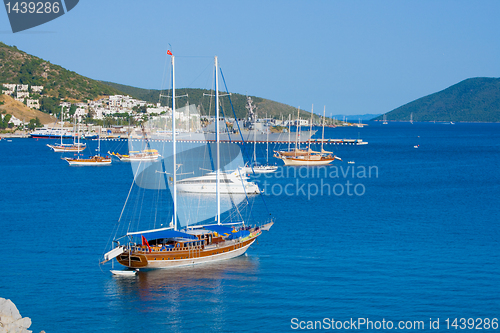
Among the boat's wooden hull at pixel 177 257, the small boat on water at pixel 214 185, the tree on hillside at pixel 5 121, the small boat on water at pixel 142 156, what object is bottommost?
the boat's wooden hull at pixel 177 257

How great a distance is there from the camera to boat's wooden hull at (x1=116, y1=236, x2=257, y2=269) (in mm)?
23422

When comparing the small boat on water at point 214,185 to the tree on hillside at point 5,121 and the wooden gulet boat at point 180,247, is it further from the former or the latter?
the tree on hillside at point 5,121

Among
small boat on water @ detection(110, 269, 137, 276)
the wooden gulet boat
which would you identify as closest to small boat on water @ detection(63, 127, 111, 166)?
the wooden gulet boat

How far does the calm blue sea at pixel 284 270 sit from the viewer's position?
19766 millimetres

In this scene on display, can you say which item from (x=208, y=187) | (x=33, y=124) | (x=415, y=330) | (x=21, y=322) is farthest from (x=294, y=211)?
(x=33, y=124)

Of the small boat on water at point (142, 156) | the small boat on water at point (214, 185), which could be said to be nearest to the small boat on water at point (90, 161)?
the small boat on water at point (142, 156)

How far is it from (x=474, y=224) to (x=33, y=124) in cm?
13969

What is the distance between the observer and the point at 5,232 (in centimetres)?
3125

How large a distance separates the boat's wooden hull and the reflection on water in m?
0.26

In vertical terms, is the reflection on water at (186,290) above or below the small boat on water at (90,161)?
below

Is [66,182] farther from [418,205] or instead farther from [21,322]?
[21,322]

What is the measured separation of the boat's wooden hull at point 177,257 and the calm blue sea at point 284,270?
0.45 m

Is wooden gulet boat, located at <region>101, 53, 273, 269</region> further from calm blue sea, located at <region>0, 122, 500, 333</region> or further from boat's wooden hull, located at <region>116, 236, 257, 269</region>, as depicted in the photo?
calm blue sea, located at <region>0, 122, 500, 333</region>

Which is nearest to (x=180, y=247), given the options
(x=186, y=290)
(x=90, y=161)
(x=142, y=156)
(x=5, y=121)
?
(x=186, y=290)
